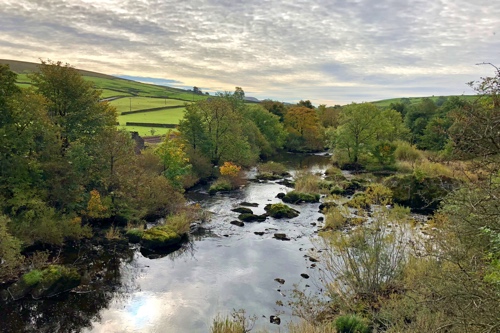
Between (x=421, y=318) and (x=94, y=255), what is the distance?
1946 centimetres

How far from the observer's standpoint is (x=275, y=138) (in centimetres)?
7281

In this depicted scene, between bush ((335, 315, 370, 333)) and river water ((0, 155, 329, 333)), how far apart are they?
3.06 metres

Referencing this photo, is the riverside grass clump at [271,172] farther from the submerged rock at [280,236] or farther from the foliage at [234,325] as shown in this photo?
the foliage at [234,325]

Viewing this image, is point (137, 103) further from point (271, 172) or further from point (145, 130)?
point (271, 172)

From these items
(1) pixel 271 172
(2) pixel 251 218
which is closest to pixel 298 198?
(2) pixel 251 218

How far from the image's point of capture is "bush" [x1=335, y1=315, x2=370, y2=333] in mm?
13016

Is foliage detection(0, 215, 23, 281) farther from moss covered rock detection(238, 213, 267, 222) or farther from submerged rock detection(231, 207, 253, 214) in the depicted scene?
submerged rock detection(231, 207, 253, 214)

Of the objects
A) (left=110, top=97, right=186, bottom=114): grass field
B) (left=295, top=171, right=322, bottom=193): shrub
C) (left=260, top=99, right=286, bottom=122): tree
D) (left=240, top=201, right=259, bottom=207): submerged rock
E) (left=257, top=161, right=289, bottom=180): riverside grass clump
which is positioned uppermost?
(left=260, top=99, right=286, bottom=122): tree

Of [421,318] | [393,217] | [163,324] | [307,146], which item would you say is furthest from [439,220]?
[307,146]

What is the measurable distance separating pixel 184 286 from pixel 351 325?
951 cm

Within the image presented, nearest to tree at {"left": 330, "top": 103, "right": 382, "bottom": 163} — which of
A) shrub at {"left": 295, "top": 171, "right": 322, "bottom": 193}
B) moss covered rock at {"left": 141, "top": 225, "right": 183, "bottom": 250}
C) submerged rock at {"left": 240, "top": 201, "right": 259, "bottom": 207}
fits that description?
shrub at {"left": 295, "top": 171, "right": 322, "bottom": 193}

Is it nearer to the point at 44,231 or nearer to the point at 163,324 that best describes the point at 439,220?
the point at 163,324

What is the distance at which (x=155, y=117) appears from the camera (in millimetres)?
90625

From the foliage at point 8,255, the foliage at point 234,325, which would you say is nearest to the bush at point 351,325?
the foliage at point 234,325
